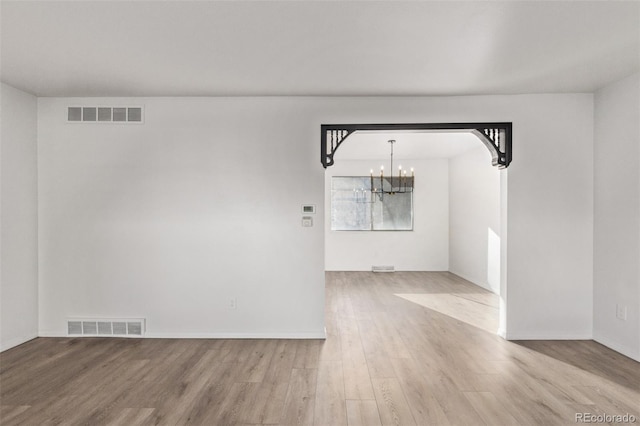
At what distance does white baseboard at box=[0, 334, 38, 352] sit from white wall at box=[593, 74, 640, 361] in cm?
608

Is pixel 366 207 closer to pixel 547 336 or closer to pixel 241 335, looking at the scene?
pixel 547 336

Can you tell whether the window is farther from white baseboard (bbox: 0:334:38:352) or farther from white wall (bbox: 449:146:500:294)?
white baseboard (bbox: 0:334:38:352)

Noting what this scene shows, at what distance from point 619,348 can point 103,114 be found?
19.4ft

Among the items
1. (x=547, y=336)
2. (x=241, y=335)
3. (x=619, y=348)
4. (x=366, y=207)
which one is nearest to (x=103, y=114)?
(x=241, y=335)

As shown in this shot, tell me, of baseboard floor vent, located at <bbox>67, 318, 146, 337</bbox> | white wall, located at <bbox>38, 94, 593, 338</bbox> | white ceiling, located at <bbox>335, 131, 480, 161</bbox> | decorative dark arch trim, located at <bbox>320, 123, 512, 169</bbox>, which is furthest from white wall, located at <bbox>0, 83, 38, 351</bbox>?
white ceiling, located at <bbox>335, 131, 480, 161</bbox>

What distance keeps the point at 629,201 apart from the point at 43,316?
626 cm

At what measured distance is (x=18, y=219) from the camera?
12.7 ft

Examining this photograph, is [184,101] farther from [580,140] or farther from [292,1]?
[580,140]

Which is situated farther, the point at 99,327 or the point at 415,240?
the point at 415,240

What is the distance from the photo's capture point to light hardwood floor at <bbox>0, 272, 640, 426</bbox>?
2.46 meters

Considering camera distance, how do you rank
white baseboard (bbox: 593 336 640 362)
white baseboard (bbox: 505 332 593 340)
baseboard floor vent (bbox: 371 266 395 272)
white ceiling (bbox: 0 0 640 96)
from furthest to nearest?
baseboard floor vent (bbox: 371 266 395 272) < white baseboard (bbox: 505 332 593 340) < white baseboard (bbox: 593 336 640 362) < white ceiling (bbox: 0 0 640 96)

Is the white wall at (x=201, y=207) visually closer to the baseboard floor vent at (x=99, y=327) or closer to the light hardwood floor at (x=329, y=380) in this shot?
the baseboard floor vent at (x=99, y=327)

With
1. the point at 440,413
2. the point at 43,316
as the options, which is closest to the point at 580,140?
the point at 440,413

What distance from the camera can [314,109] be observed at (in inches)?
160
